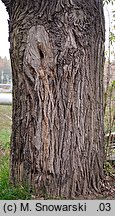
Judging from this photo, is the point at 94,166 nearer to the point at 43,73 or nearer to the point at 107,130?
the point at 43,73

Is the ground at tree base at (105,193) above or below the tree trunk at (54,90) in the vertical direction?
below

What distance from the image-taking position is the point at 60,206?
265 cm

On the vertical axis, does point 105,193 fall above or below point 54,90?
below

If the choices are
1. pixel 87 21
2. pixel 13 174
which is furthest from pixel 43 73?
pixel 13 174

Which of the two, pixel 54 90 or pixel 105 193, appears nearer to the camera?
pixel 54 90

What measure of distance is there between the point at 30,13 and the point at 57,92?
0.73 m

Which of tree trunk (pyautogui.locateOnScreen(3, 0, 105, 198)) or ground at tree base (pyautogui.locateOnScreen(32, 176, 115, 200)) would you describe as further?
ground at tree base (pyautogui.locateOnScreen(32, 176, 115, 200))

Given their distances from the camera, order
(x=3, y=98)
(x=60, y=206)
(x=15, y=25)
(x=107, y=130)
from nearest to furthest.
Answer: (x=60, y=206)
(x=15, y=25)
(x=107, y=130)
(x=3, y=98)

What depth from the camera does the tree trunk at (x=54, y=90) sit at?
2748 millimetres

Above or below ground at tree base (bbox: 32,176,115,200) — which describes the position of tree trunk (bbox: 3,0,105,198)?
above

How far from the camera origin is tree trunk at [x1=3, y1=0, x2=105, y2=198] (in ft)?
9.02

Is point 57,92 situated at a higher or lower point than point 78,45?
lower

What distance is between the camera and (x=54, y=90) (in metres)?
2.77

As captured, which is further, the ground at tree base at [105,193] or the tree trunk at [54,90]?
the ground at tree base at [105,193]
